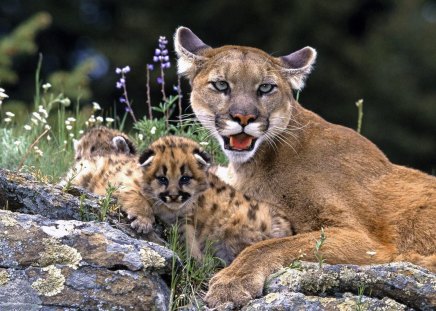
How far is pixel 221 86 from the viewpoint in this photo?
10344mm

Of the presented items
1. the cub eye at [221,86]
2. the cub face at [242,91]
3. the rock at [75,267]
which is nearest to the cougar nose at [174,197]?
the rock at [75,267]

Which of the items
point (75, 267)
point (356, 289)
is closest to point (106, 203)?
point (75, 267)

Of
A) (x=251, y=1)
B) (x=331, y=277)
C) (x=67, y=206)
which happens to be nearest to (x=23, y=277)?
(x=67, y=206)

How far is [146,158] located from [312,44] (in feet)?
89.7

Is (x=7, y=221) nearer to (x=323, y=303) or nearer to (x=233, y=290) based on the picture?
(x=233, y=290)

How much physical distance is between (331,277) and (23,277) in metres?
2.01

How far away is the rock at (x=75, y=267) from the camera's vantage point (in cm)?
754

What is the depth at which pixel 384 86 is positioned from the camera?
36.1 metres

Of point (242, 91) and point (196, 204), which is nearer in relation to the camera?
point (196, 204)

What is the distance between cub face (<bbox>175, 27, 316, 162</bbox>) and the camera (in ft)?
32.6

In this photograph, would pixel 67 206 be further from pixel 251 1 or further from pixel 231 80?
pixel 251 1

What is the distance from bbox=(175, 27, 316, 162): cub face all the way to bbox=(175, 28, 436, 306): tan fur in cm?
1

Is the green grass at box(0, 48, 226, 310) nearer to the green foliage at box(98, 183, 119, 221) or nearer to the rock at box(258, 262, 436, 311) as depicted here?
the green foliage at box(98, 183, 119, 221)

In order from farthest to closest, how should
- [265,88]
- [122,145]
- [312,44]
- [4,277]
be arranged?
[312,44]
[122,145]
[265,88]
[4,277]
